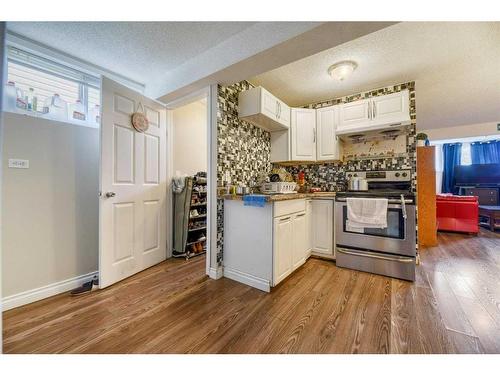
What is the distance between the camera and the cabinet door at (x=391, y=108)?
2482mm

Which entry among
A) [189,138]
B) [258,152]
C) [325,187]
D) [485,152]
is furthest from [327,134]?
[485,152]

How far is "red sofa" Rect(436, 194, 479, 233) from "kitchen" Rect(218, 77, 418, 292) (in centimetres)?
251

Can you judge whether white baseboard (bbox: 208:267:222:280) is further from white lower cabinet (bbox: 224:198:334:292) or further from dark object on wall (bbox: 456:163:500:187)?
dark object on wall (bbox: 456:163:500:187)

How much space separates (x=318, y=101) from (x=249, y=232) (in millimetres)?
2373

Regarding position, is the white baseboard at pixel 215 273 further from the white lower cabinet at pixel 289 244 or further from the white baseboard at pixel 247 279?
the white lower cabinet at pixel 289 244

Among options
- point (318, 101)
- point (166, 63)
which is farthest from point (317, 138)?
point (166, 63)

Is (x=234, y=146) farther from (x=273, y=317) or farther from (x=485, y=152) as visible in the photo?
(x=485, y=152)

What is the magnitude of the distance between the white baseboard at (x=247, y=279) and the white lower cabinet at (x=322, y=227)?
3.49ft

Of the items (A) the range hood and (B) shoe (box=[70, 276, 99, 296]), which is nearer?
(B) shoe (box=[70, 276, 99, 296])

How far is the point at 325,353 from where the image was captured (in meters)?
1.18

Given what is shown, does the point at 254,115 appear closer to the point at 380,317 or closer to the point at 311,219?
the point at 311,219

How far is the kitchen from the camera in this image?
2.04m

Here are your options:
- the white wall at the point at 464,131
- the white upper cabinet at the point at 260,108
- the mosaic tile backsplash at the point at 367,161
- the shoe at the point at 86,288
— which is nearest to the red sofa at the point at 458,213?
the white wall at the point at 464,131

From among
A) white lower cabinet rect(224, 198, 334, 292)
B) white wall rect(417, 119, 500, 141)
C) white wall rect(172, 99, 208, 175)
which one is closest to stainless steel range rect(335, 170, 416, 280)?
white lower cabinet rect(224, 198, 334, 292)
